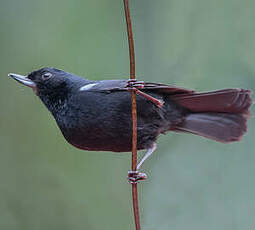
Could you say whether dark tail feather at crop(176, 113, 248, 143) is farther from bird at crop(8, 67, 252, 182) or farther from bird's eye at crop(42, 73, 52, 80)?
bird's eye at crop(42, 73, 52, 80)

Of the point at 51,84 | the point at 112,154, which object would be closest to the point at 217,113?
the point at 51,84

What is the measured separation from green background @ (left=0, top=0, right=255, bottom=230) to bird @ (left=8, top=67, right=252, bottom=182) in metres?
1.43

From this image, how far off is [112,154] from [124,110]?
2.32 m

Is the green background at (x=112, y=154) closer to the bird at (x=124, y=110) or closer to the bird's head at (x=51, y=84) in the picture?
the bird at (x=124, y=110)

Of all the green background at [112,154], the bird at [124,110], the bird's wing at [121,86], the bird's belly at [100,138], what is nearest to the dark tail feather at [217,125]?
the bird at [124,110]

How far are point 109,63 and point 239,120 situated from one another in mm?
2040

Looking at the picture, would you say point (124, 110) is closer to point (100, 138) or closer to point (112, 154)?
point (100, 138)

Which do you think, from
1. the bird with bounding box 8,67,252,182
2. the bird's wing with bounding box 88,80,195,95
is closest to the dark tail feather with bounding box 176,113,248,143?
the bird with bounding box 8,67,252,182

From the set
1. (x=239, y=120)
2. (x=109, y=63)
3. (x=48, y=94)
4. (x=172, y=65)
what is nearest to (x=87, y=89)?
(x=48, y=94)

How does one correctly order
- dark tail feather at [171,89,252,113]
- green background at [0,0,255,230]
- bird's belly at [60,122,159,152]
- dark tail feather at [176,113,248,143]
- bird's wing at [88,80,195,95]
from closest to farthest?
bird's belly at [60,122,159,152]
bird's wing at [88,80,195,95]
dark tail feather at [171,89,252,113]
dark tail feather at [176,113,248,143]
green background at [0,0,255,230]

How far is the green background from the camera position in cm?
547

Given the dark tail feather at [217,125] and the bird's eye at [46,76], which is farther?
the dark tail feather at [217,125]

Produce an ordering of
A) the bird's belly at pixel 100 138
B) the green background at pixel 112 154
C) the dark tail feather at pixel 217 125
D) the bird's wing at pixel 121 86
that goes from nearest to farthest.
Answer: the bird's belly at pixel 100 138
the bird's wing at pixel 121 86
the dark tail feather at pixel 217 125
the green background at pixel 112 154

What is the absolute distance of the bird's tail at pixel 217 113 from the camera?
12.5 ft
